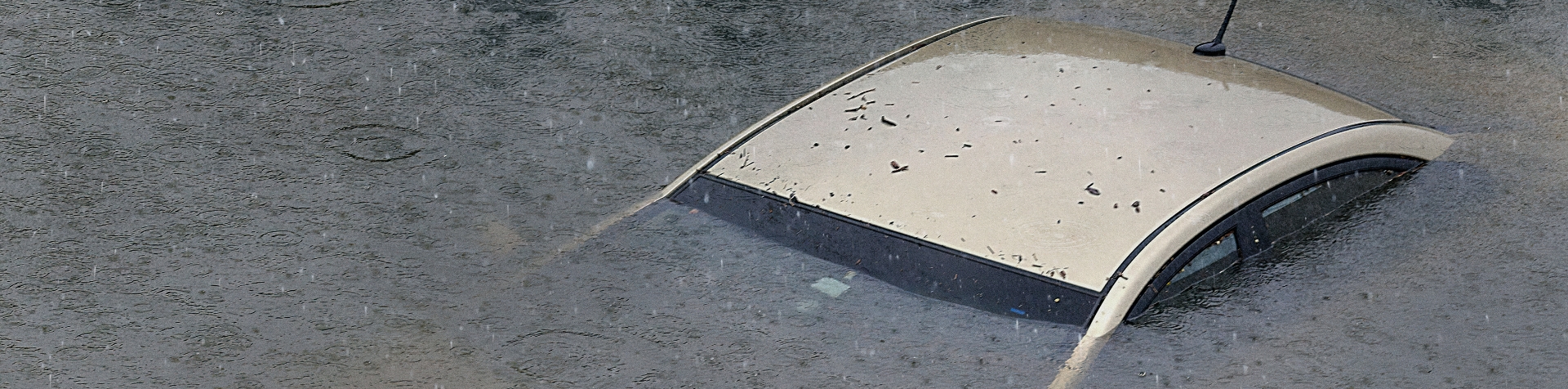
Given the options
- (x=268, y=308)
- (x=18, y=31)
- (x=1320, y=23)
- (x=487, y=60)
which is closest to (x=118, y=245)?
(x=268, y=308)

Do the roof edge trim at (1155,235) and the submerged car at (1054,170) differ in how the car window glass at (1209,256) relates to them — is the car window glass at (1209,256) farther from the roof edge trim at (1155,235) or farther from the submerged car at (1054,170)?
the roof edge trim at (1155,235)

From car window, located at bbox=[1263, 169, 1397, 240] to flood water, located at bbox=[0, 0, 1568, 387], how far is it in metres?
0.13

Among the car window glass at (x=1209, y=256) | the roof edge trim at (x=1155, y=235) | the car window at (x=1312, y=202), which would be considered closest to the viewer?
the roof edge trim at (x=1155, y=235)

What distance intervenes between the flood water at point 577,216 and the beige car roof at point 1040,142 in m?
0.26

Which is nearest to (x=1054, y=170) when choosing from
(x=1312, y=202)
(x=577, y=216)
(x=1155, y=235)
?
(x=1155, y=235)

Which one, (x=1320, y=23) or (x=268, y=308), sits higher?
(x=1320, y=23)

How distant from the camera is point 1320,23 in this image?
24.1 ft

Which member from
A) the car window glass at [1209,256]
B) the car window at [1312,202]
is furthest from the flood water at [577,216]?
the car window glass at [1209,256]

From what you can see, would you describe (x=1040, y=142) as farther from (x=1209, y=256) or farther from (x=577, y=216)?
(x=577, y=216)

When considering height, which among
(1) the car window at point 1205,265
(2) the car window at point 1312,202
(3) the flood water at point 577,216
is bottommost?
(3) the flood water at point 577,216

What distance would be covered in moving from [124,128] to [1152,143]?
18.2ft

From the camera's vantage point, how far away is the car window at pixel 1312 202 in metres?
3.41

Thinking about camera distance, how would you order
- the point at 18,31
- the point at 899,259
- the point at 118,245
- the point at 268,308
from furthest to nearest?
the point at 18,31
the point at 118,245
the point at 268,308
the point at 899,259

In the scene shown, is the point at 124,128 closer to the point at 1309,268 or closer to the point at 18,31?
the point at 18,31
